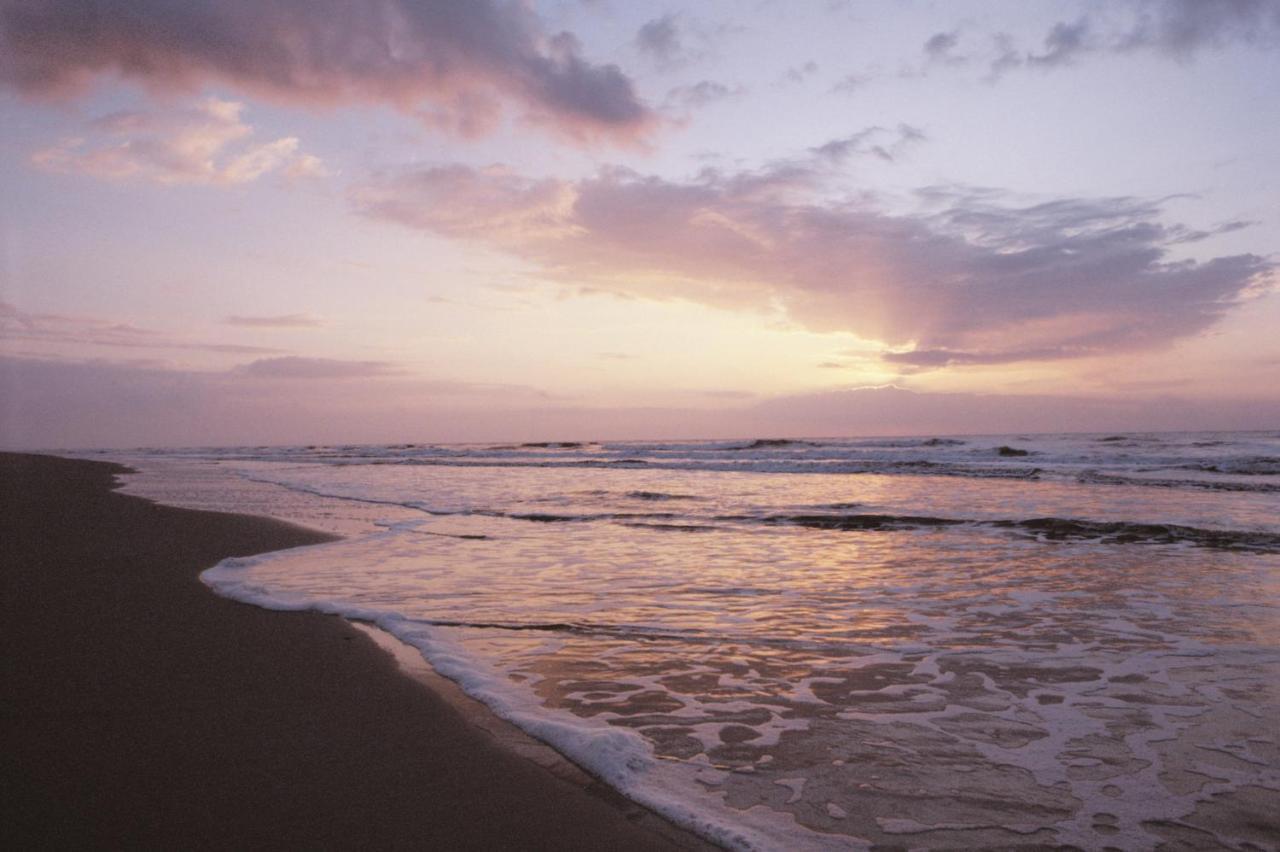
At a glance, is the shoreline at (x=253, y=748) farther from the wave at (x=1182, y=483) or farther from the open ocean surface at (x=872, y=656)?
the wave at (x=1182, y=483)

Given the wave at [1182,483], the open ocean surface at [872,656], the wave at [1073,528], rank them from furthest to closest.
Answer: the wave at [1182,483]
the wave at [1073,528]
the open ocean surface at [872,656]

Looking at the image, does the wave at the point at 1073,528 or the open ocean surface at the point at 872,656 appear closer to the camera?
the open ocean surface at the point at 872,656

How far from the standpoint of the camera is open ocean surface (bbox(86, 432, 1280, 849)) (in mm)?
3066

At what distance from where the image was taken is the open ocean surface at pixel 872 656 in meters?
3.07

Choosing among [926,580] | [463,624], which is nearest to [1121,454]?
[926,580]

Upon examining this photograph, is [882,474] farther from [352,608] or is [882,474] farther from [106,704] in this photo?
[106,704]

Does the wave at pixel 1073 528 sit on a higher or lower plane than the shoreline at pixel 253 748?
lower

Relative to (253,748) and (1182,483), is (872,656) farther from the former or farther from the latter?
(1182,483)

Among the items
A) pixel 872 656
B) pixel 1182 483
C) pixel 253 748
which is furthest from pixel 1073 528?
pixel 253 748

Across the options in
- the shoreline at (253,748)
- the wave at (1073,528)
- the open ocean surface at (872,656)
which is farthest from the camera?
the wave at (1073,528)

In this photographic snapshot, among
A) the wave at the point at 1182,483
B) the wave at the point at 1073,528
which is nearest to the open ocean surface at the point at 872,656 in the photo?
the wave at the point at 1073,528

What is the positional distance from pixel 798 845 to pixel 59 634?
5.64 meters

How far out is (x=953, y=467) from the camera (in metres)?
30.2

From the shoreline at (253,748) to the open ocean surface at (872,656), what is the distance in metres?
0.27
